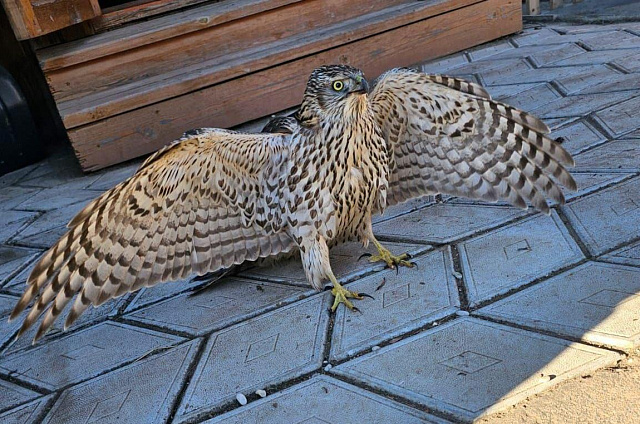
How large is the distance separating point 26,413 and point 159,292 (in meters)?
0.87

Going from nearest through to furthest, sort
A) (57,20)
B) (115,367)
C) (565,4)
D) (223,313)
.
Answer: (115,367) → (223,313) → (57,20) → (565,4)

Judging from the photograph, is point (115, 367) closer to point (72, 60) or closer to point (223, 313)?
point (223, 313)

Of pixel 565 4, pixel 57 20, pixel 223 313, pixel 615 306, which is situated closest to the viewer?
pixel 615 306

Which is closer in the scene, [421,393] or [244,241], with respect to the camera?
[421,393]

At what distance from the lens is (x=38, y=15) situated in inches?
178

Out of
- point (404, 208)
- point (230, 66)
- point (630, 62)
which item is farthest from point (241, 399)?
point (630, 62)

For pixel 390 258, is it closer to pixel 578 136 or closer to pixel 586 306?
pixel 586 306

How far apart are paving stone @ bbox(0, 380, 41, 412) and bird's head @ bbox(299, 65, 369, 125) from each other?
1579 millimetres

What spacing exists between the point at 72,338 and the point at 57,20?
275 cm

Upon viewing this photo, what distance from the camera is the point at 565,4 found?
692 centimetres

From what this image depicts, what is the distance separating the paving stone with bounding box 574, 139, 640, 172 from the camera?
317 centimetres

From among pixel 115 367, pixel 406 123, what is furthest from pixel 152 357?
pixel 406 123

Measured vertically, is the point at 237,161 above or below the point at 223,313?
above

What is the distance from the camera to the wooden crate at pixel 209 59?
4.95 meters
